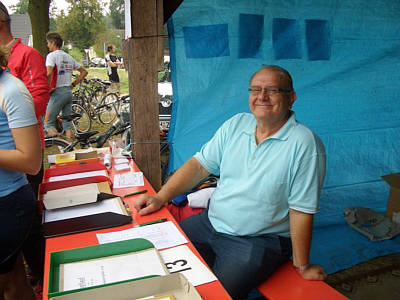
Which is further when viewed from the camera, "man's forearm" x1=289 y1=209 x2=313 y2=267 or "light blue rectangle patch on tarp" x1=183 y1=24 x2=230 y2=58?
"light blue rectangle patch on tarp" x1=183 y1=24 x2=230 y2=58

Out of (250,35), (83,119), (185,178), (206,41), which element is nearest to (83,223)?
(185,178)

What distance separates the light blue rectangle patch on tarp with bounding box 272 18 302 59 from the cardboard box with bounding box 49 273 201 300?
6.84 feet

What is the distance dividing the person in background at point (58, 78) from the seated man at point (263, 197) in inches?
167

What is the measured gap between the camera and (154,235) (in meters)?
1.52

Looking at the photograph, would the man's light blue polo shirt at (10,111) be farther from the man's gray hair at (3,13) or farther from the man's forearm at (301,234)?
the man's forearm at (301,234)

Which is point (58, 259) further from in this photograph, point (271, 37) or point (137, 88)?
point (271, 37)

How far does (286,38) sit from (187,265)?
2019 millimetres

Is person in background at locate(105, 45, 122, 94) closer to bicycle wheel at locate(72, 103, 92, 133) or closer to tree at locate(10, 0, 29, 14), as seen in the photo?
bicycle wheel at locate(72, 103, 92, 133)

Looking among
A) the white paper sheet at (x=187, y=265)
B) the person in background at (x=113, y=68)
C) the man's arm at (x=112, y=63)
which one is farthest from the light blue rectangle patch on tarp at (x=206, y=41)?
the man's arm at (x=112, y=63)

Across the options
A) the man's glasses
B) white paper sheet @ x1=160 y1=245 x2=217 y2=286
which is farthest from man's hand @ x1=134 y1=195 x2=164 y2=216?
the man's glasses

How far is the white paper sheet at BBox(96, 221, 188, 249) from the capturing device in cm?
146

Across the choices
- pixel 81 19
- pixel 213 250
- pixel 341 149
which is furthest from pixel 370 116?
pixel 81 19

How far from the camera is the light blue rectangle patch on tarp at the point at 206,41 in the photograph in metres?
2.44

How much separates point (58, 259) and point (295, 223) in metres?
1.16
